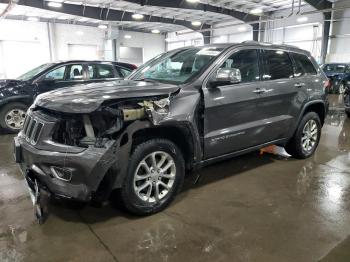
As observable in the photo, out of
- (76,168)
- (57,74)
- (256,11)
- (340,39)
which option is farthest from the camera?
(340,39)

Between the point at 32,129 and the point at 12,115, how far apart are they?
14.3ft

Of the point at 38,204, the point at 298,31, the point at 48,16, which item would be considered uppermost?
the point at 48,16

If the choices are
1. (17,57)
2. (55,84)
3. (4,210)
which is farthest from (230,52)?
(17,57)

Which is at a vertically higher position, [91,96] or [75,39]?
[75,39]

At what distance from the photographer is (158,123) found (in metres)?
2.73

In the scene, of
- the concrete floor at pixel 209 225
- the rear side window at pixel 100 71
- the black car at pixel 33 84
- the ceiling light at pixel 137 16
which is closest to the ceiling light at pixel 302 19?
the ceiling light at pixel 137 16

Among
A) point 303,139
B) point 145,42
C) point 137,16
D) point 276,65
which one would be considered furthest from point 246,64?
point 145,42

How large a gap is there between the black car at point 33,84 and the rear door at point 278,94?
435 centimetres

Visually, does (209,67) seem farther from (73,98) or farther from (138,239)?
(138,239)

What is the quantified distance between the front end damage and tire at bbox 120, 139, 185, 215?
0.41 feet

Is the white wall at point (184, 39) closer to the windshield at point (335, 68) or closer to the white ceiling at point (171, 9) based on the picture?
the white ceiling at point (171, 9)

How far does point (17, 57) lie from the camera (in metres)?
18.9

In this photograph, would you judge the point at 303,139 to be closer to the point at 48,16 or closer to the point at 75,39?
the point at 48,16

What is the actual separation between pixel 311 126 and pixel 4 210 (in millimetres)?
4258
